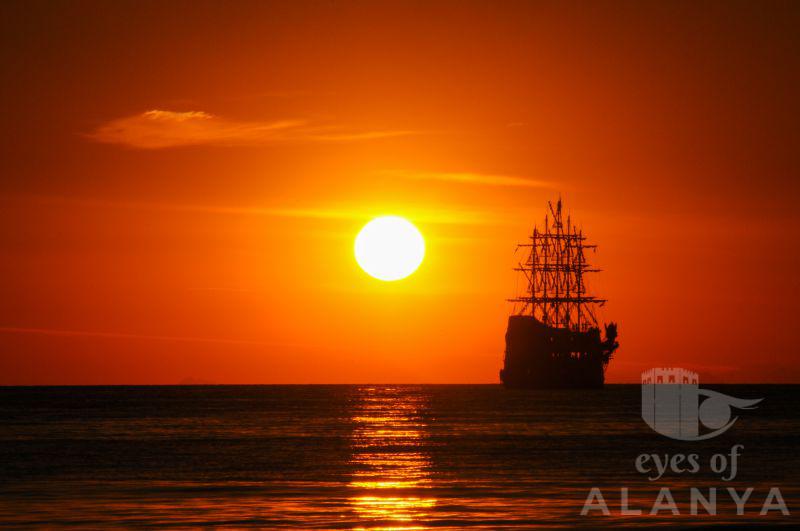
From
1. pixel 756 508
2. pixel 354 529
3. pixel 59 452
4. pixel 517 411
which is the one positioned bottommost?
pixel 354 529

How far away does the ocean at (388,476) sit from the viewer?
35.9 meters

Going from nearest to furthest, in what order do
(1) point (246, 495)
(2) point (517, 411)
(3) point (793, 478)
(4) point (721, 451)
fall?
(1) point (246, 495)
(3) point (793, 478)
(4) point (721, 451)
(2) point (517, 411)

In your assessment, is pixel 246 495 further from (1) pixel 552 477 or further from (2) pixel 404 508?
(1) pixel 552 477

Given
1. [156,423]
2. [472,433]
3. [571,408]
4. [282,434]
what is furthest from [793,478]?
[571,408]

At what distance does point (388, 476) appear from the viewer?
52062 millimetres

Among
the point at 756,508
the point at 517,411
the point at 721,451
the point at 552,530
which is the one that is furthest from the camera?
the point at 517,411

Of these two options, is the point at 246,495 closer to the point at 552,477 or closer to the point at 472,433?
the point at 552,477

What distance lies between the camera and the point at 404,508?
3825cm

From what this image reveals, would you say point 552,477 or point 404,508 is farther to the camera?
point 552,477

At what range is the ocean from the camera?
35.9 m

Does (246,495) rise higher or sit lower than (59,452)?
lower

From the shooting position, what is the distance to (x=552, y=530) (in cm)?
3228

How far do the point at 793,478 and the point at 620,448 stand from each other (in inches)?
855

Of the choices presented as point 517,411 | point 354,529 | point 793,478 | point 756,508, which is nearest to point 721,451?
point 793,478
